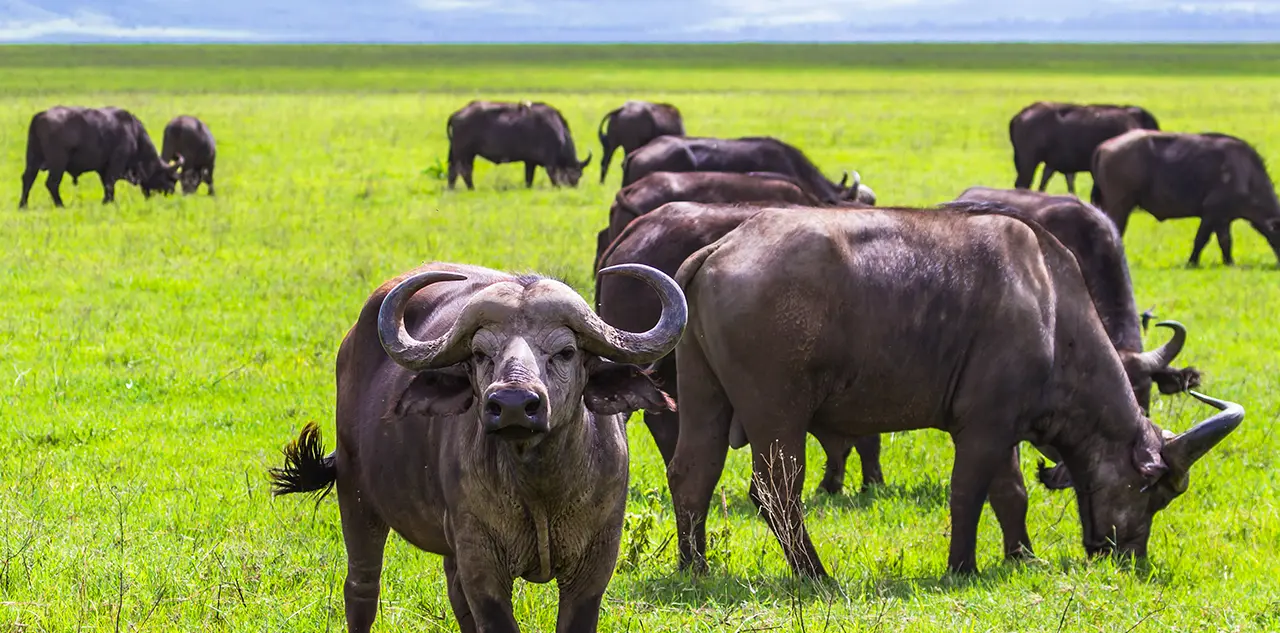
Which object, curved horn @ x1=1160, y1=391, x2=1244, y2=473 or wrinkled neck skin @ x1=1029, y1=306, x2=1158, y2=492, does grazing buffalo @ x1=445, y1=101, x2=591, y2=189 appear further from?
curved horn @ x1=1160, y1=391, x2=1244, y2=473

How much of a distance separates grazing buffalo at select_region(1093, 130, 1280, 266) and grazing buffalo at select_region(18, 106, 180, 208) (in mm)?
15303

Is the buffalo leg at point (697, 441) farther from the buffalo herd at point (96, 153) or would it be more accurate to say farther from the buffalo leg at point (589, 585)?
the buffalo herd at point (96, 153)

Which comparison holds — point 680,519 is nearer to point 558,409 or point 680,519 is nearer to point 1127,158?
point 558,409

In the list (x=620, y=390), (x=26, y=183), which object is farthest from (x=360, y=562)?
(x=26, y=183)

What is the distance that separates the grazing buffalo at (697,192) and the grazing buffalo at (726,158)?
4134 mm

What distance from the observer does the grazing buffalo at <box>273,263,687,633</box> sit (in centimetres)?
460

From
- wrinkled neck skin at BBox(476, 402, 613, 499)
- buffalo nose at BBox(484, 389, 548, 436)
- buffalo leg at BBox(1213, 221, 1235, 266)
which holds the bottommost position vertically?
buffalo leg at BBox(1213, 221, 1235, 266)

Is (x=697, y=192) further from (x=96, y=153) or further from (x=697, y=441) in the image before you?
(x=96, y=153)

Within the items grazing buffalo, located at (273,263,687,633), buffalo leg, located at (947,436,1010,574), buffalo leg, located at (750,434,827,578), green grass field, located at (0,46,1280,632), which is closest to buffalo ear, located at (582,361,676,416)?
grazing buffalo, located at (273,263,687,633)

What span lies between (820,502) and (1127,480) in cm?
191

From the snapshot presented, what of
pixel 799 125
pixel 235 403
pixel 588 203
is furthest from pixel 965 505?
pixel 799 125

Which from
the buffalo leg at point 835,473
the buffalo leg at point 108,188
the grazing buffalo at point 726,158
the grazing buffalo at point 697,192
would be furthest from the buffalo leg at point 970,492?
the buffalo leg at point 108,188

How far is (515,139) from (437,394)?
943 inches

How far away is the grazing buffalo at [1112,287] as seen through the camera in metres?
8.53
